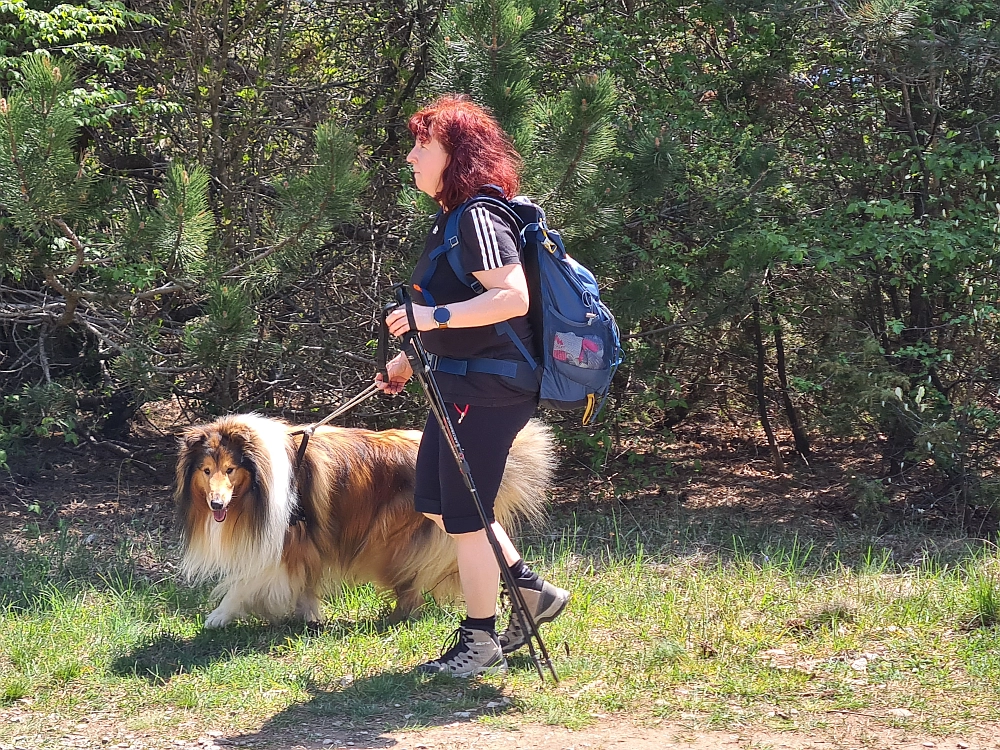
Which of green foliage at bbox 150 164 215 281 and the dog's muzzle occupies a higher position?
green foliage at bbox 150 164 215 281

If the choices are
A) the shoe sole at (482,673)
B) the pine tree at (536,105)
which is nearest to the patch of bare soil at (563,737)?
the shoe sole at (482,673)

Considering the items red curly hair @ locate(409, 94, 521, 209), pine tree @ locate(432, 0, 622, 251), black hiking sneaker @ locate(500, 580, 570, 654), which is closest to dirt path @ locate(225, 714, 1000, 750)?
black hiking sneaker @ locate(500, 580, 570, 654)

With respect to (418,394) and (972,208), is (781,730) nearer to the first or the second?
(418,394)

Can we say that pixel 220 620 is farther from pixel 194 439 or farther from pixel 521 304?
pixel 521 304

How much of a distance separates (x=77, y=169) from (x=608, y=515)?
378cm

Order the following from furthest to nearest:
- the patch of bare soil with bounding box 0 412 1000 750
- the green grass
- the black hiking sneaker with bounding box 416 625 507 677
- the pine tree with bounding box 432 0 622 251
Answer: the patch of bare soil with bounding box 0 412 1000 750 < the pine tree with bounding box 432 0 622 251 < the black hiking sneaker with bounding box 416 625 507 677 < the green grass

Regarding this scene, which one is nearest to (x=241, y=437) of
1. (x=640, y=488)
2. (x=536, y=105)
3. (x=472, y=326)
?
(x=472, y=326)

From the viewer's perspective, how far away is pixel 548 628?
14.9 feet

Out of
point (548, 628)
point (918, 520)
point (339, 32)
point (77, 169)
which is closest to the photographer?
point (548, 628)

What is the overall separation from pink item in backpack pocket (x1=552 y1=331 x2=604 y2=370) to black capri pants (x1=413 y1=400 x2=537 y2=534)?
0.22 metres

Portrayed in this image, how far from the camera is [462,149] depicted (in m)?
3.76

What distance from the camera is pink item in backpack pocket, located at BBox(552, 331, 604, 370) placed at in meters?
3.72

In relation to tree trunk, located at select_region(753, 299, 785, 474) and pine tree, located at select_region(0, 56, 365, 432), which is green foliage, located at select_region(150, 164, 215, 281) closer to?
pine tree, located at select_region(0, 56, 365, 432)

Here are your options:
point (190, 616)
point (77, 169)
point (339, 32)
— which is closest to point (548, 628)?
point (190, 616)
